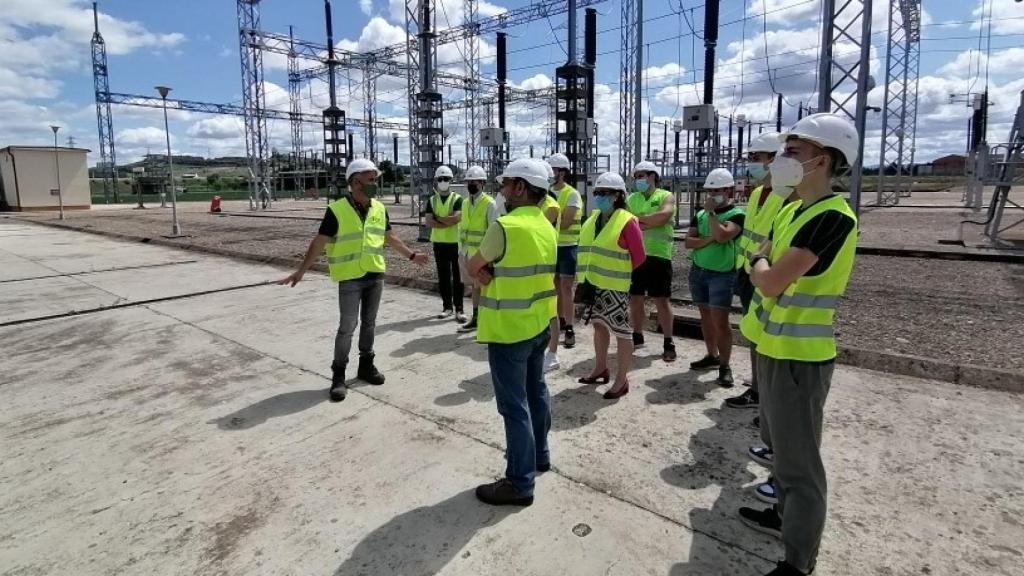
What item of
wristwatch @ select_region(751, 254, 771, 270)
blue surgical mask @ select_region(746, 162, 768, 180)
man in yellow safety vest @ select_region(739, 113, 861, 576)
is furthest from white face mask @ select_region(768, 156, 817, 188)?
blue surgical mask @ select_region(746, 162, 768, 180)

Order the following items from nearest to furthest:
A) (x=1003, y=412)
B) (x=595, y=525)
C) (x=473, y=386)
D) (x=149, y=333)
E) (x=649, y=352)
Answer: (x=595, y=525) → (x=1003, y=412) → (x=473, y=386) → (x=649, y=352) → (x=149, y=333)

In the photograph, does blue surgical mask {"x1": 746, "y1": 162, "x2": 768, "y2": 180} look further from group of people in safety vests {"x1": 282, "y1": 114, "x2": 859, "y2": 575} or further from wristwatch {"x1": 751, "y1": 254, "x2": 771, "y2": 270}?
wristwatch {"x1": 751, "y1": 254, "x2": 771, "y2": 270}

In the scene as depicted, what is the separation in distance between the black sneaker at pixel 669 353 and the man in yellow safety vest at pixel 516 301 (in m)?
2.62

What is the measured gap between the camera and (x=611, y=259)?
4402 millimetres

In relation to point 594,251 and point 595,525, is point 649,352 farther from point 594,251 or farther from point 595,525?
point 595,525

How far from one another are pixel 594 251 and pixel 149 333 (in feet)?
18.1

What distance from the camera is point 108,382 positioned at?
17.1 ft

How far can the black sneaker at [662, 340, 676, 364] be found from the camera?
5.43 metres

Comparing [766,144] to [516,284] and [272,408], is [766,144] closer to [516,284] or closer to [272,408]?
[516,284]

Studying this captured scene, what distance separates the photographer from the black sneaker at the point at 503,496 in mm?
3066

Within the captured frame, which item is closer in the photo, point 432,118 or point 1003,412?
point 1003,412

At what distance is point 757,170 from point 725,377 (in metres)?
1.71

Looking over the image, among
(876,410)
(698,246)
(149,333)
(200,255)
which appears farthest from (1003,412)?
(200,255)

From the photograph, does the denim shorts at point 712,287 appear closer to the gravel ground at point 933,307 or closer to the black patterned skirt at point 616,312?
the black patterned skirt at point 616,312
